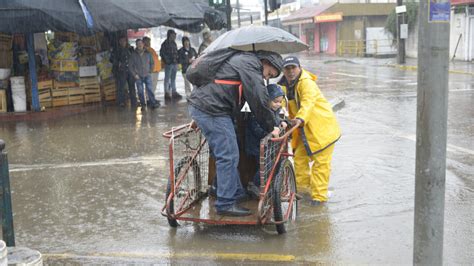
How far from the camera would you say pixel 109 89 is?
1586 cm

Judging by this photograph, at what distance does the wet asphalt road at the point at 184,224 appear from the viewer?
4902 millimetres

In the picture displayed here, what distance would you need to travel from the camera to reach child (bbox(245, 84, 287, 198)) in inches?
214

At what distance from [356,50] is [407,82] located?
23.8 meters

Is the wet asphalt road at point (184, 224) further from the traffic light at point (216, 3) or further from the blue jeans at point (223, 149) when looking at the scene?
the traffic light at point (216, 3)

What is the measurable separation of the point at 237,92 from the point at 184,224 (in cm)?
143

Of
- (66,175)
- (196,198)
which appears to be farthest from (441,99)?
(66,175)

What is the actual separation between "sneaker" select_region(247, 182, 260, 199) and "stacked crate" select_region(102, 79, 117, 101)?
10.7 m

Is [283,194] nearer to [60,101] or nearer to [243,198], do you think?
[243,198]

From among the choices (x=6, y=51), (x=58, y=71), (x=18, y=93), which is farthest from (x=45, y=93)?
(x=6, y=51)

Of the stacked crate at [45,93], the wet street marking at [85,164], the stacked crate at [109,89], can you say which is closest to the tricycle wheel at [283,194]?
the wet street marking at [85,164]

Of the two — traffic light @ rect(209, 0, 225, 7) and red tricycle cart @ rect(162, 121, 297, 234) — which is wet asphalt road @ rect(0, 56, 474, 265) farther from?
traffic light @ rect(209, 0, 225, 7)

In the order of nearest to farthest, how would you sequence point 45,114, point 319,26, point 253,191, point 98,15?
point 253,191 < point 98,15 < point 45,114 < point 319,26

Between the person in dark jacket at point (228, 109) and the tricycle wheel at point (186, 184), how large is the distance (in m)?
0.42

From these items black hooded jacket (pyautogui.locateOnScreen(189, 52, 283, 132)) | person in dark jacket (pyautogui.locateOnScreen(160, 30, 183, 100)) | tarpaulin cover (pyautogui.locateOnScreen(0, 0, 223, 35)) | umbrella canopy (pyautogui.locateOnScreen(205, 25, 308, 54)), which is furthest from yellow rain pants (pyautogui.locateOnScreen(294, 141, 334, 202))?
person in dark jacket (pyautogui.locateOnScreen(160, 30, 183, 100))
